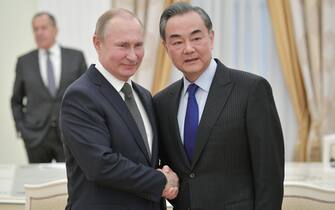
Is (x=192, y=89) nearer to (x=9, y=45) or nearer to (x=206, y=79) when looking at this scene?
(x=206, y=79)

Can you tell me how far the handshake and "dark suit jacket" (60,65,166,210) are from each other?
0.13 feet

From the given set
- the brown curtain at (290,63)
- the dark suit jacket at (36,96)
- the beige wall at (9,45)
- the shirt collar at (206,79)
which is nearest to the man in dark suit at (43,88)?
the dark suit jacket at (36,96)

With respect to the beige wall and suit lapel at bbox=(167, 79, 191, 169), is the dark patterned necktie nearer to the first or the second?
suit lapel at bbox=(167, 79, 191, 169)

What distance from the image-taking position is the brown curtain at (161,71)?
620cm

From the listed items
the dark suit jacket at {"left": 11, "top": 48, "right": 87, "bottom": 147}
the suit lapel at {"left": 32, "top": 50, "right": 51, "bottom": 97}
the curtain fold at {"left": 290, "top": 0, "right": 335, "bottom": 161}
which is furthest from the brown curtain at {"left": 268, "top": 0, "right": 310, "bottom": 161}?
the suit lapel at {"left": 32, "top": 50, "right": 51, "bottom": 97}

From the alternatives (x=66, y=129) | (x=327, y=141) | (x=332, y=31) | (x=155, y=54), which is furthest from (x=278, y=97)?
(x=66, y=129)

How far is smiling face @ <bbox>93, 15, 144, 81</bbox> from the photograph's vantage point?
2.18 metres

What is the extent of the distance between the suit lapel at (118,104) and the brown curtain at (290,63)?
4053 millimetres

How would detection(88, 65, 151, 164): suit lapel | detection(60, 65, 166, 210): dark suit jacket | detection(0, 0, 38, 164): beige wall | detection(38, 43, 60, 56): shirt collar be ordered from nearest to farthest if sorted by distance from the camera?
detection(60, 65, 166, 210): dark suit jacket, detection(88, 65, 151, 164): suit lapel, detection(38, 43, 60, 56): shirt collar, detection(0, 0, 38, 164): beige wall

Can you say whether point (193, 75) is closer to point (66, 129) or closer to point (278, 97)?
point (66, 129)

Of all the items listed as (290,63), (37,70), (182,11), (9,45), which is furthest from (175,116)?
(9,45)

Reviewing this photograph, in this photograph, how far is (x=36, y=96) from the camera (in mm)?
5352

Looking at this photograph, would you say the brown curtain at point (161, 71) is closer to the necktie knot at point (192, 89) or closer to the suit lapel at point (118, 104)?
the necktie knot at point (192, 89)

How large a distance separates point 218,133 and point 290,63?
155 inches
